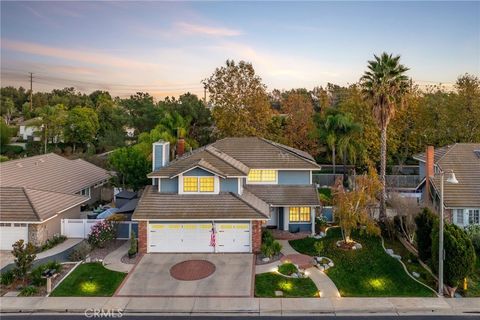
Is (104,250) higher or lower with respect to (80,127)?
lower

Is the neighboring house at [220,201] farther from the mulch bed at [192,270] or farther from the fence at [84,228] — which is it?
the fence at [84,228]

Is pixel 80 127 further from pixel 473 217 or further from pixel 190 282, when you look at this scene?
pixel 473 217

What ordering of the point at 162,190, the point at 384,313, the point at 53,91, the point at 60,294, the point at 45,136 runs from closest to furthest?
the point at 384,313
the point at 60,294
the point at 162,190
the point at 45,136
the point at 53,91

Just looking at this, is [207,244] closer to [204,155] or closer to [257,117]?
[204,155]

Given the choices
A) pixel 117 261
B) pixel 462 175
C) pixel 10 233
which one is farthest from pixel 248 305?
pixel 462 175

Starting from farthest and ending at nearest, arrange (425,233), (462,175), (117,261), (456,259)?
1. (462,175)
2. (117,261)
3. (425,233)
4. (456,259)

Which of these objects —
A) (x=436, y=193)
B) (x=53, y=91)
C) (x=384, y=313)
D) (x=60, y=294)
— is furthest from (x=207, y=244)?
(x=53, y=91)

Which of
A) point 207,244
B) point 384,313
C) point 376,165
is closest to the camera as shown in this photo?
point 384,313
